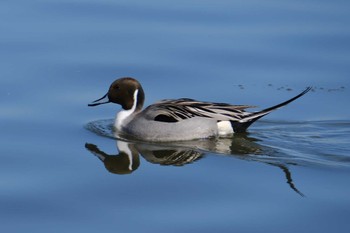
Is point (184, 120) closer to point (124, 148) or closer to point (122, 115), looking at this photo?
point (122, 115)

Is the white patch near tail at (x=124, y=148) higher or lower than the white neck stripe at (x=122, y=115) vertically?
lower

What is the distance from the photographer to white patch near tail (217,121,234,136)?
11070 mm

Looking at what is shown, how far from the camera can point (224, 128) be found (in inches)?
437

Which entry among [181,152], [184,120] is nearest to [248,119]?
[184,120]

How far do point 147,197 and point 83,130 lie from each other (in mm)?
2360

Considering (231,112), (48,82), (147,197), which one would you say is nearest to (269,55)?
(231,112)

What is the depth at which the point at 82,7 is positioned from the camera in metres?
14.2

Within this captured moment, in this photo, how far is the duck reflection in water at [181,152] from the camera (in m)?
9.71

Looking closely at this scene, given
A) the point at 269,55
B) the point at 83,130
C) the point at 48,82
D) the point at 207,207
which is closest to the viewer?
the point at 207,207

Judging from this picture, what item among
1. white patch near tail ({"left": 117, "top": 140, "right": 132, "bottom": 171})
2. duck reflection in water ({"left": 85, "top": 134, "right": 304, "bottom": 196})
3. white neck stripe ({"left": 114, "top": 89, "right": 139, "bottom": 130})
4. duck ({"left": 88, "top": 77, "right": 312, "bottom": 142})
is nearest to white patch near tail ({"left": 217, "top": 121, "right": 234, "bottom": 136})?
duck ({"left": 88, "top": 77, "right": 312, "bottom": 142})

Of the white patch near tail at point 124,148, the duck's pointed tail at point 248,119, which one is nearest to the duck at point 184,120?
the duck's pointed tail at point 248,119

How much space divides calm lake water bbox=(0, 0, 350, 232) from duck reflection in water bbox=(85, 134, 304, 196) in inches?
0.8

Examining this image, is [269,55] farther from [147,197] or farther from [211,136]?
[147,197]

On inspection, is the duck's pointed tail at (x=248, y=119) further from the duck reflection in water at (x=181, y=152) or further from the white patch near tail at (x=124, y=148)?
the white patch near tail at (x=124, y=148)
